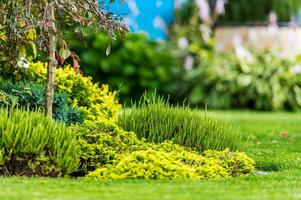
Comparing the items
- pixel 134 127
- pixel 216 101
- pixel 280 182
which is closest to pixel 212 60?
pixel 216 101

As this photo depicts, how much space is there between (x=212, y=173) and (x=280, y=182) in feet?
2.03

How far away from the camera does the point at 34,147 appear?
830cm

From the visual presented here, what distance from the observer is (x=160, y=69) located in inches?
738

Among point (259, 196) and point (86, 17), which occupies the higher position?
point (86, 17)

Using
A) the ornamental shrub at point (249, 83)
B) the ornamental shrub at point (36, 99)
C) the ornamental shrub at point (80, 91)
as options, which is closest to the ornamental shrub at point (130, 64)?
the ornamental shrub at point (249, 83)

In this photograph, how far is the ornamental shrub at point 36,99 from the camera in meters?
9.94

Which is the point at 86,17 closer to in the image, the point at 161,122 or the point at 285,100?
the point at 161,122

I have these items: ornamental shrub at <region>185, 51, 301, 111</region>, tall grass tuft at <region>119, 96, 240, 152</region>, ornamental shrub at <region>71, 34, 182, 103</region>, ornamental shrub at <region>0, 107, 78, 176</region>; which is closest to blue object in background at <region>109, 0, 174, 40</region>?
ornamental shrub at <region>71, 34, 182, 103</region>

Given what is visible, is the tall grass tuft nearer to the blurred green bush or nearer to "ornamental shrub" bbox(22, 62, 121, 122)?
"ornamental shrub" bbox(22, 62, 121, 122)

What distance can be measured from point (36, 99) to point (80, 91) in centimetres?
101

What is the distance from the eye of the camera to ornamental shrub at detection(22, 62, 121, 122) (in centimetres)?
1074

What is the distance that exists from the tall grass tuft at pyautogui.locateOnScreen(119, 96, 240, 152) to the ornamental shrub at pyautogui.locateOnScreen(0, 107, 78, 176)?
3.71 ft

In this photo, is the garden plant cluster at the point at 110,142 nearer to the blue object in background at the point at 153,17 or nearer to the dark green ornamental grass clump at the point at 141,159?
the dark green ornamental grass clump at the point at 141,159

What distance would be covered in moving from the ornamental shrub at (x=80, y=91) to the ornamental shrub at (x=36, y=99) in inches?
16.2
